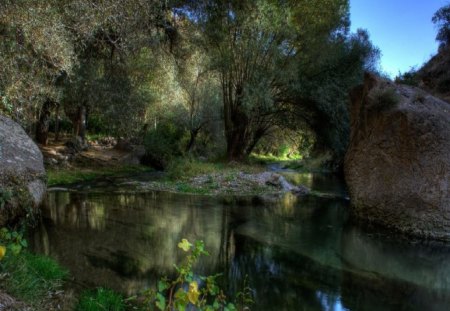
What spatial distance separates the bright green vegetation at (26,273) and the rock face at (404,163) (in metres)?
10.2

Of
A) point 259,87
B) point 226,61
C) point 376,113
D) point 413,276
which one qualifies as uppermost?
point 226,61

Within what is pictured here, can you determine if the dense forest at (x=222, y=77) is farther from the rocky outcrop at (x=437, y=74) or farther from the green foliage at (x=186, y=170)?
the rocky outcrop at (x=437, y=74)

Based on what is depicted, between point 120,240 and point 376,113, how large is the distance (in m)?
9.87

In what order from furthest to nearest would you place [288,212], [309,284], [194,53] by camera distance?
[194,53], [288,212], [309,284]

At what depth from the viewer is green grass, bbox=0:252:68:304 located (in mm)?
5383

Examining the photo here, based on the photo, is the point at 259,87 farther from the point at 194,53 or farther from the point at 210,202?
the point at 210,202

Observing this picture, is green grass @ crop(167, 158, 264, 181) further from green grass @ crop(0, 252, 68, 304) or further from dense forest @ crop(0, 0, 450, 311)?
green grass @ crop(0, 252, 68, 304)

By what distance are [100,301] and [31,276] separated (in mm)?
1109

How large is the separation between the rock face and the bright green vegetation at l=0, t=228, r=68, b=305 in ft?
33.4

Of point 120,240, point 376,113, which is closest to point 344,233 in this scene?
point 376,113

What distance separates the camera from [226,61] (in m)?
27.2

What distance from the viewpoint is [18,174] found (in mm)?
8742

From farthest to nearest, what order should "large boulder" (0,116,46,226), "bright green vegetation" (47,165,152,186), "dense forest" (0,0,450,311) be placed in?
"bright green vegetation" (47,165,152,186)
"large boulder" (0,116,46,226)
"dense forest" (0,0,450,311)

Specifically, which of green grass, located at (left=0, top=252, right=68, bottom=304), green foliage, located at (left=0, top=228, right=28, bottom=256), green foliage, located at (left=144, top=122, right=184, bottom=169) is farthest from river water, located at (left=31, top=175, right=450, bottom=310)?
green foliage, located at (left=144, top=122, right=184, bottom=169)
